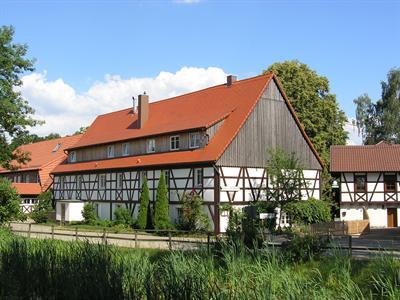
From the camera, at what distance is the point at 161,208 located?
33.9 m

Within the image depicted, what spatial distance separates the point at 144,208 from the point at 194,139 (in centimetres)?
560

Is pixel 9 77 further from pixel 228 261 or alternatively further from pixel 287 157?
pixel 228 261

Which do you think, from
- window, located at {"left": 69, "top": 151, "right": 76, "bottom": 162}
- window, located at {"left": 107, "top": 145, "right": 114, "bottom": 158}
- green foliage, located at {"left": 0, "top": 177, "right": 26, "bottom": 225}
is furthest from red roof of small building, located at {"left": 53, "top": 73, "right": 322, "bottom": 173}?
green foliage, located at {"left": 0, "top": 177, "right": 26, "bottom": 225}

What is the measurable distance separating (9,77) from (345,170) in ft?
88.5

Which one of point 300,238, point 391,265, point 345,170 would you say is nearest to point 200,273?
point 391,265

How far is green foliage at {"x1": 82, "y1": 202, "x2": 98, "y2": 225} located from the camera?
42.2 meters

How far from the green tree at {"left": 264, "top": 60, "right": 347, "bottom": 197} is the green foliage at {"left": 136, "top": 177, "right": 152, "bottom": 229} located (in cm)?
1738

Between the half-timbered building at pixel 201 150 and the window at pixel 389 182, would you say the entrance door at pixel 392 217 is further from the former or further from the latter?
the half-timbered building at pixel 201 150

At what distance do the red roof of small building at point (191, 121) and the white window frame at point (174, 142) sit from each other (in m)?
0.53

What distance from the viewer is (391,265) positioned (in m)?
10.8

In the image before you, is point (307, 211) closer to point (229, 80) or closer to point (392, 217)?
point (229, 80)

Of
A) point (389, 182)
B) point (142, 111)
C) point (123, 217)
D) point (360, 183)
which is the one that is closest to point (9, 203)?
point (123, 217)

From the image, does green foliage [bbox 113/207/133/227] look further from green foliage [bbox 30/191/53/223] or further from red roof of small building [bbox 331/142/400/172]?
red roof of small building [bbox 331/142/400/172]

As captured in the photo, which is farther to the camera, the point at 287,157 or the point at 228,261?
the point at 287,157
